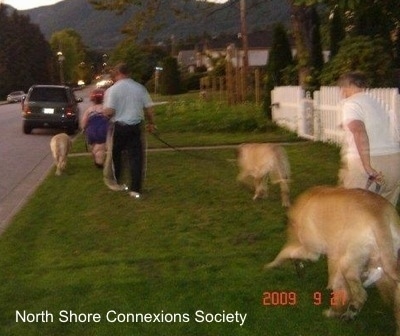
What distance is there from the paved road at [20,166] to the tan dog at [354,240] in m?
4.88

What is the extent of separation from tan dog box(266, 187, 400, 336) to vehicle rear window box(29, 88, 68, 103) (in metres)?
22.1

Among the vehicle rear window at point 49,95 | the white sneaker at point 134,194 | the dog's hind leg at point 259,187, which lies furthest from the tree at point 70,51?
the dog's hind leg at point 259,187

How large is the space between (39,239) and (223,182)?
13.7ft

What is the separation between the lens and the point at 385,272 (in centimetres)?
505

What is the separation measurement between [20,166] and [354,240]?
1297 cm

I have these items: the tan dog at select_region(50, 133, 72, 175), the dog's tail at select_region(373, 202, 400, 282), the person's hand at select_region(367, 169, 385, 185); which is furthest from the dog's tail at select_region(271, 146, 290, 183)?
the tan dog at select_region(50, 133, 72, 175)

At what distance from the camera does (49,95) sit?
27188mm

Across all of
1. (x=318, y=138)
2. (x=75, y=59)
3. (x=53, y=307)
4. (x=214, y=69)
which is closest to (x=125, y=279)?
(x=53, y=307)

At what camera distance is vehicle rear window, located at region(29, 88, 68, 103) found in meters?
27.1

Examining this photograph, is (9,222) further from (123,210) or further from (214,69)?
(214,69)

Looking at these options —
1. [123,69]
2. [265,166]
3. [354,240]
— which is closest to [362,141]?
[354,240]

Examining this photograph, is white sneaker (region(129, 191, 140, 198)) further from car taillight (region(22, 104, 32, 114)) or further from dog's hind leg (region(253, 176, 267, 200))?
car taillight (region(22, 104, 32, 114))

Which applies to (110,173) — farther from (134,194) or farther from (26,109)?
(26,109)

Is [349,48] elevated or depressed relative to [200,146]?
elevated
